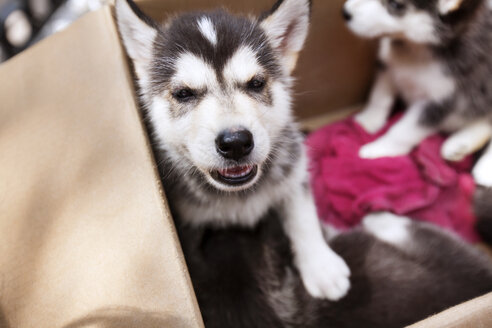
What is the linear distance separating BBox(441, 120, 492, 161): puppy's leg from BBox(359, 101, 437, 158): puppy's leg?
14 centimetres

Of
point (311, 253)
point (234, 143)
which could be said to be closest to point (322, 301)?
point (311, 253)

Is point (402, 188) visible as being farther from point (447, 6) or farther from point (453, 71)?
point (447, 6)

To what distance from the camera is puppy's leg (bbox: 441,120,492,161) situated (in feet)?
7.86

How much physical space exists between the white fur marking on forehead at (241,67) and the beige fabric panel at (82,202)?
38 cm

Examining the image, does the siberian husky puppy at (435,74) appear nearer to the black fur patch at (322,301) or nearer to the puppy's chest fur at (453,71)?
the puppy's chest fur at (453,71)

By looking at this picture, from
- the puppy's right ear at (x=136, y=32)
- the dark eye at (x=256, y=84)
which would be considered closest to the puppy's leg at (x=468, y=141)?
the dark eye at (x=256, y=84)

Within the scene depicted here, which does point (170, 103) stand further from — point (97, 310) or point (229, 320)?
point (229, 320)

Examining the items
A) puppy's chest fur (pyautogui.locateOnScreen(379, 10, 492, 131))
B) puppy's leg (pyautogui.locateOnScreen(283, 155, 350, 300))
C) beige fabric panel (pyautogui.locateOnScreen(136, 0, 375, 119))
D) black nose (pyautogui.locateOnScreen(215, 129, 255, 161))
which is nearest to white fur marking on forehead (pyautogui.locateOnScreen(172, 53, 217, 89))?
black nose (pyautogui.locateOnScreen(215, 129, 255, 161))

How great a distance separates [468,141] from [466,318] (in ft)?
5.10

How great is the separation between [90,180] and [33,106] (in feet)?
1.51

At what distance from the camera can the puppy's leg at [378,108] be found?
2.63m

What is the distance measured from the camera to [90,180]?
1389 millimetres

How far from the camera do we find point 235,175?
157 cm

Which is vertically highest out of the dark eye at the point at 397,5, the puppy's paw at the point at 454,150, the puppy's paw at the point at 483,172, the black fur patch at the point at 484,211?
the dark eye at the point at 397,5
